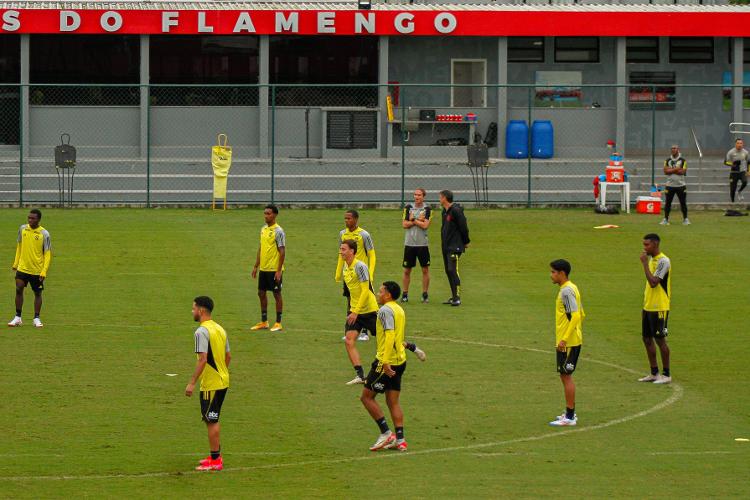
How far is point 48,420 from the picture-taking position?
15812 mm

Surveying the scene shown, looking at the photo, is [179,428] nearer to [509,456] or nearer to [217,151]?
[509,456]

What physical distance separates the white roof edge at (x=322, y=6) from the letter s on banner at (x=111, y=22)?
466 millimetres

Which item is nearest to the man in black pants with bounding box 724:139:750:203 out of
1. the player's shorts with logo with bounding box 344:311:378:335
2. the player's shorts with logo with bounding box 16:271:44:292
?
the player's shorts with logo with bounding box 344:311:378:335

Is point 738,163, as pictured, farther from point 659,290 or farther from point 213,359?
point 213,359

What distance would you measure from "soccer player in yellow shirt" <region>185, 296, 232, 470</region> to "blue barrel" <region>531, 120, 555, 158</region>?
91.0 feet

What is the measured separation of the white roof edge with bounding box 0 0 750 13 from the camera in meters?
40.4

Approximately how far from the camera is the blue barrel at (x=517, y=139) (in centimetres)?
4062

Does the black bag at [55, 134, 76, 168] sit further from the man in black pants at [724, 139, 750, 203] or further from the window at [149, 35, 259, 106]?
the man in black pants at [724, 139, 750, 203]

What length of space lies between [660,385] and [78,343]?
8.78 metres

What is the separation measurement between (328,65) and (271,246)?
2143 centimetres

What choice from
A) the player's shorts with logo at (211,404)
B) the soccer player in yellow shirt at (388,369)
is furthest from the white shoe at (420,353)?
the player's shorts with logo at (211,404)

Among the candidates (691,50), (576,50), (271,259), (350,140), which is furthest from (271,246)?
(691,50)

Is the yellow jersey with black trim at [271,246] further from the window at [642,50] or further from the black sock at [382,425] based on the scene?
the window at [642,50]

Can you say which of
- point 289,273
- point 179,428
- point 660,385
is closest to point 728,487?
point 660,385
